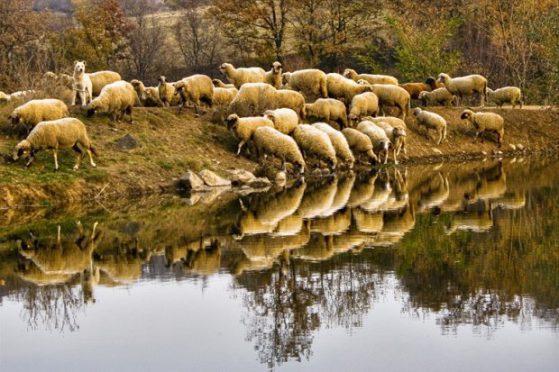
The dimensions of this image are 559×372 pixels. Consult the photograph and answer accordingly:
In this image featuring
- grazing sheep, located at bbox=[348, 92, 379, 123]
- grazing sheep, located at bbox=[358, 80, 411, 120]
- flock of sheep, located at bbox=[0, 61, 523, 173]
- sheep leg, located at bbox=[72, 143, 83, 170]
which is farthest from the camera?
grazing sheep, located at bbox=[358, 80, 411, 120]

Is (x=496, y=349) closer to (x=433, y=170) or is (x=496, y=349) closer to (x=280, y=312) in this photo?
(x=280, y=312)

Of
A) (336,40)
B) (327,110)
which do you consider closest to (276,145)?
(327,110)

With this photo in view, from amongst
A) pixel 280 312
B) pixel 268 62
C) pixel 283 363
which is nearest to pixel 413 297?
pixel 280 312

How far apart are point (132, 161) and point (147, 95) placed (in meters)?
6.44

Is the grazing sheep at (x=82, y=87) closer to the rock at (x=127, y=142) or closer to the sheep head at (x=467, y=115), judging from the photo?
the rock at (x=127, y=142)

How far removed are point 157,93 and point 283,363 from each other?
85.8 ft

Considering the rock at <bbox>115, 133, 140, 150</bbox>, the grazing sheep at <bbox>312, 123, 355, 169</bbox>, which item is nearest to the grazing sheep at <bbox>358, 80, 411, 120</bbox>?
the grazing sheep at <bbox>312, 123, 355, 169</bbox>

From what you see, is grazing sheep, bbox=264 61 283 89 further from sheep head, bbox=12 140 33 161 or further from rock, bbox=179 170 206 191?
sheep head, bbox=12 140 33 161

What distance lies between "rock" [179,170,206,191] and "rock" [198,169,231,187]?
18 centimetres

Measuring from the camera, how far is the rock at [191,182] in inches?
1291

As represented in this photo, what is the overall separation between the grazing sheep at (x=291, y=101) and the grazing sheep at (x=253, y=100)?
23cm

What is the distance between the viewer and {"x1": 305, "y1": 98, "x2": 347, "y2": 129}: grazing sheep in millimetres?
39281

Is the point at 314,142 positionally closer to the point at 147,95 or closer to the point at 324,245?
the point at 147,95

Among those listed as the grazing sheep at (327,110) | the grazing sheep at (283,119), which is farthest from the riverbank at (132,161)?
the grazing sheep at (327,110)
